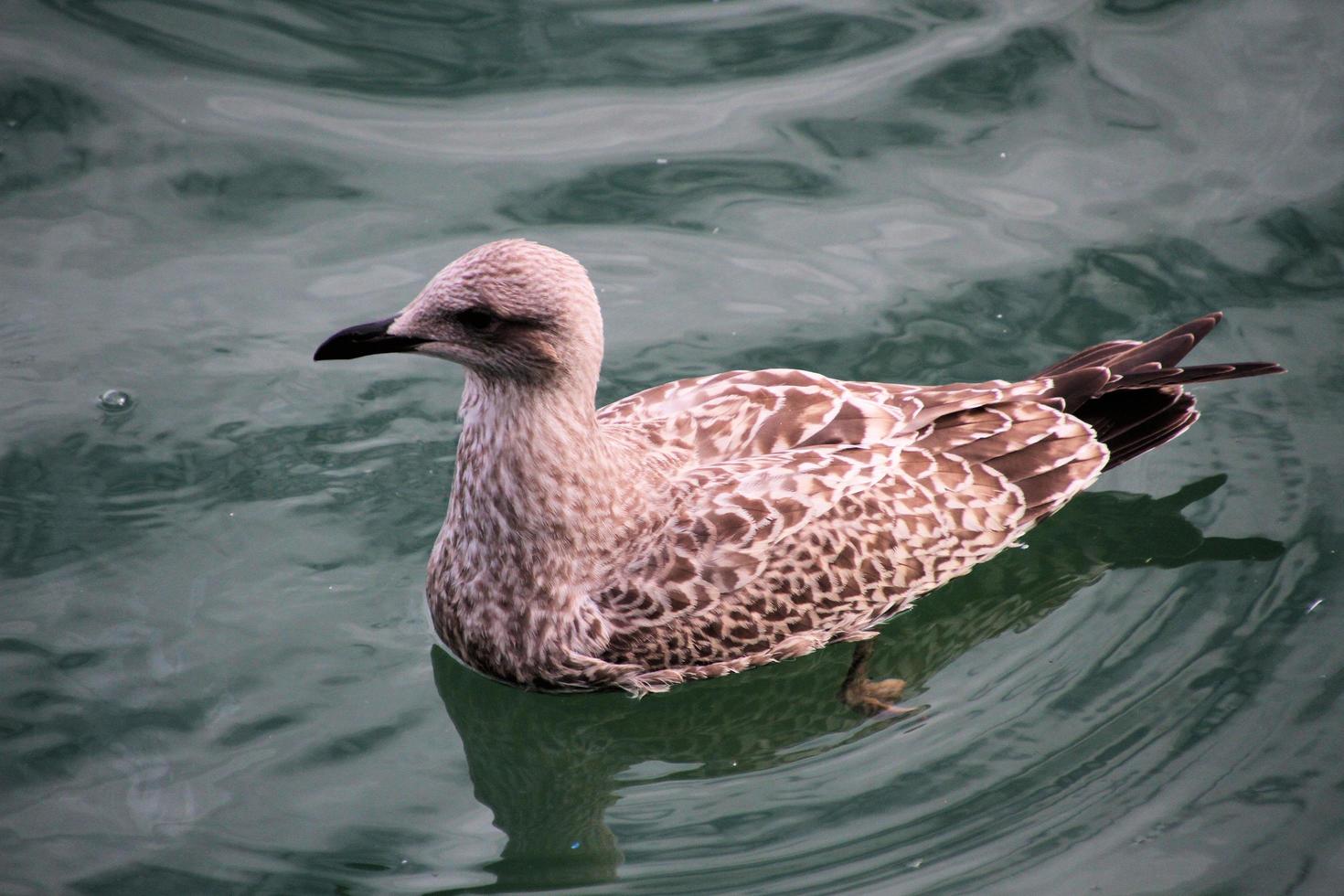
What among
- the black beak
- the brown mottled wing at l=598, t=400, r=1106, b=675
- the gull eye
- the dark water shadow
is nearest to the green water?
the dark water shadow

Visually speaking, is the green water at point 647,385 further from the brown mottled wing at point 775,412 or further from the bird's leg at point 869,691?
the brown mottled wing at point 775,412

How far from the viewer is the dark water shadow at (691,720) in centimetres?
554

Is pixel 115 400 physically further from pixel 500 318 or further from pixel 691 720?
pixel 691 720

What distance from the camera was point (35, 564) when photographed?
635cm

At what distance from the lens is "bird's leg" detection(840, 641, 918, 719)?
233 inches

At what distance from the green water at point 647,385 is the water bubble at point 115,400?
50mm

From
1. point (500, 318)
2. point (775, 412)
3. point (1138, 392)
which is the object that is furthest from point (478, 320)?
point (1138, 392)

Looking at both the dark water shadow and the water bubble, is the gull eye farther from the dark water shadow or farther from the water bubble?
the water bubble

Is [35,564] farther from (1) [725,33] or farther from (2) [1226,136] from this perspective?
(2) [1226,136]

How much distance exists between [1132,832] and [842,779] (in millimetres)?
1083

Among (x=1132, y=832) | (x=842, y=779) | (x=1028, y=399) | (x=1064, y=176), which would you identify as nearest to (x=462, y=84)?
(x=1064, y=176)

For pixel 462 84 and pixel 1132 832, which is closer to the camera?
pixel 1132 832

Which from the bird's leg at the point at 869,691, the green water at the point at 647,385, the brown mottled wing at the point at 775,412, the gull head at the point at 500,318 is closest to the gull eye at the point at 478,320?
the gull head at the point at 500,318

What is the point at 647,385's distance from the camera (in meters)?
7.26
